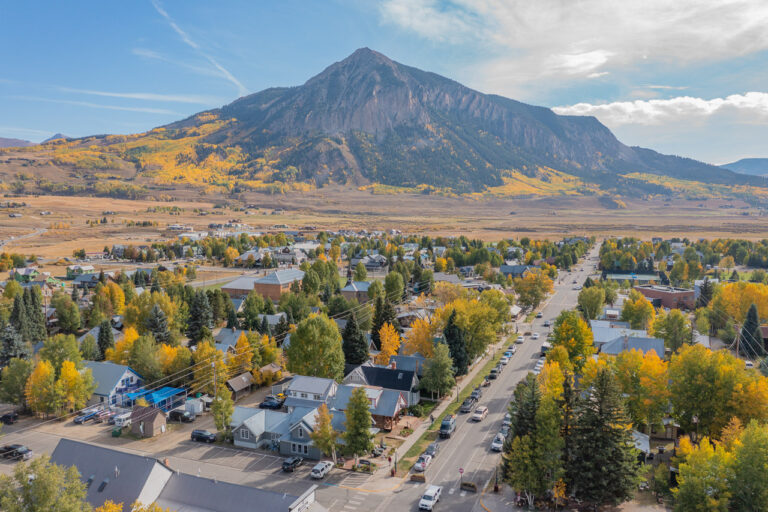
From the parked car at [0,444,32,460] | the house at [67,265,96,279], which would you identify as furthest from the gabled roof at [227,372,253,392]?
the house at [67,265,96,279]

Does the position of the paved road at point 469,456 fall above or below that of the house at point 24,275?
below

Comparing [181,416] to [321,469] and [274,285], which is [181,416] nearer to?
[321,469]

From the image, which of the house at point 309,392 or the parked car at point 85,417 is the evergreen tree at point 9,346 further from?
the house at point 309,392

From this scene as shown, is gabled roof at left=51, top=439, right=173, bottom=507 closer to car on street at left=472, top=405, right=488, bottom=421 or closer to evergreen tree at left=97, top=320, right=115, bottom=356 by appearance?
car on street at left=472, top=405, right=488, bottom=421

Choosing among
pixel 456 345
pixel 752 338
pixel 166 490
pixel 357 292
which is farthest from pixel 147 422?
pixel 752 338

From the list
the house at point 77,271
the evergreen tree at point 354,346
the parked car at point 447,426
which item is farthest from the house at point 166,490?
the house at point 77,271

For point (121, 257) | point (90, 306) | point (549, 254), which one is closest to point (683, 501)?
point (90, 306)

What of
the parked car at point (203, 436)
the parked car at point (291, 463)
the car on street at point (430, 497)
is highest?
the car on street at point (430, 497)
